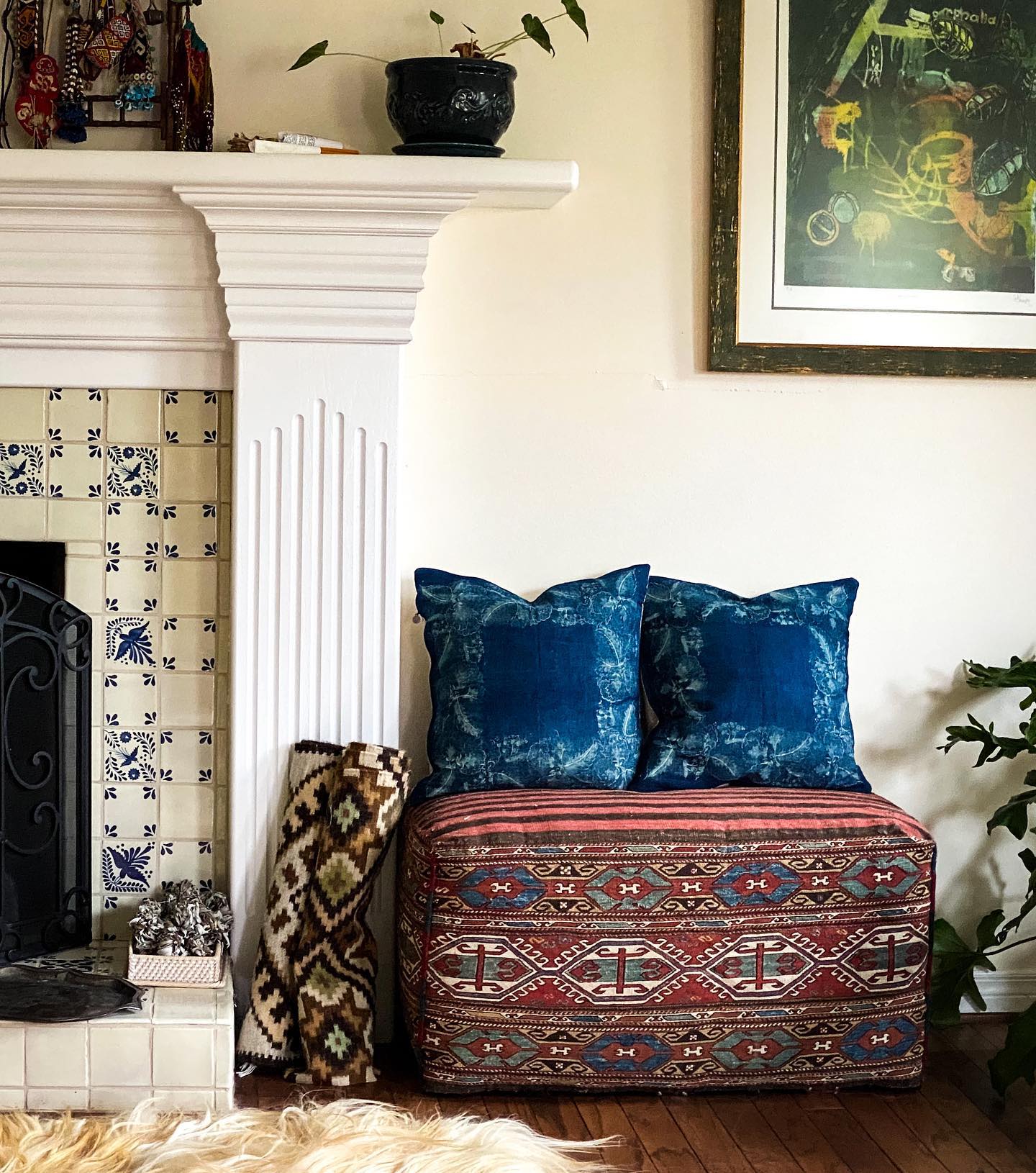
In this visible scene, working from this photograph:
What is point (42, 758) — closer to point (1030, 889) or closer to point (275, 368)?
point (275, 368)

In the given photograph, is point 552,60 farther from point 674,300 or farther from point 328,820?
point 328,820

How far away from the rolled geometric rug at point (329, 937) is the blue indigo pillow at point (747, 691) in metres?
0.55

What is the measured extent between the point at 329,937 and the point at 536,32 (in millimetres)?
1797

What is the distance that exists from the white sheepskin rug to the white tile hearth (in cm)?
5

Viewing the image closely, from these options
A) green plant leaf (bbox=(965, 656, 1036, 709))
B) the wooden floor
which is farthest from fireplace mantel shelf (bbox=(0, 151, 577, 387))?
the wooden floor

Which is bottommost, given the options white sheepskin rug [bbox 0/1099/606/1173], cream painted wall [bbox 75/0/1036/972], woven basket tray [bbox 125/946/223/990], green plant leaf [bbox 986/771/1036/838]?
white sheepskin rug [bbox 0/1099/606/1173]

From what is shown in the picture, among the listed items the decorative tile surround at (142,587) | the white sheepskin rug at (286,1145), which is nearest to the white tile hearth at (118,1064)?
the white sheepskin rug at (286,1145)

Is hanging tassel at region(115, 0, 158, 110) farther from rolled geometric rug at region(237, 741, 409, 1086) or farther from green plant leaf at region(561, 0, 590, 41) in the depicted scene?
rolled geometric rug at region(237, 741, 409, 1086)

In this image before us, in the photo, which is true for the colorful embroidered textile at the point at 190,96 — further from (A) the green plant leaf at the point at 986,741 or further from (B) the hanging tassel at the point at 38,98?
(A) the green plant leaf at the point at 986,741

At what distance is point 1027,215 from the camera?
2734mm

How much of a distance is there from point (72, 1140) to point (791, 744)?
148 cm

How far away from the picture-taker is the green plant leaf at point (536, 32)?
245 centimetres

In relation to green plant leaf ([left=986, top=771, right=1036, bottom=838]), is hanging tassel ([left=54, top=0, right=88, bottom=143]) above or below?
above

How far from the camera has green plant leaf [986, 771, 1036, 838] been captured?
2.52m
